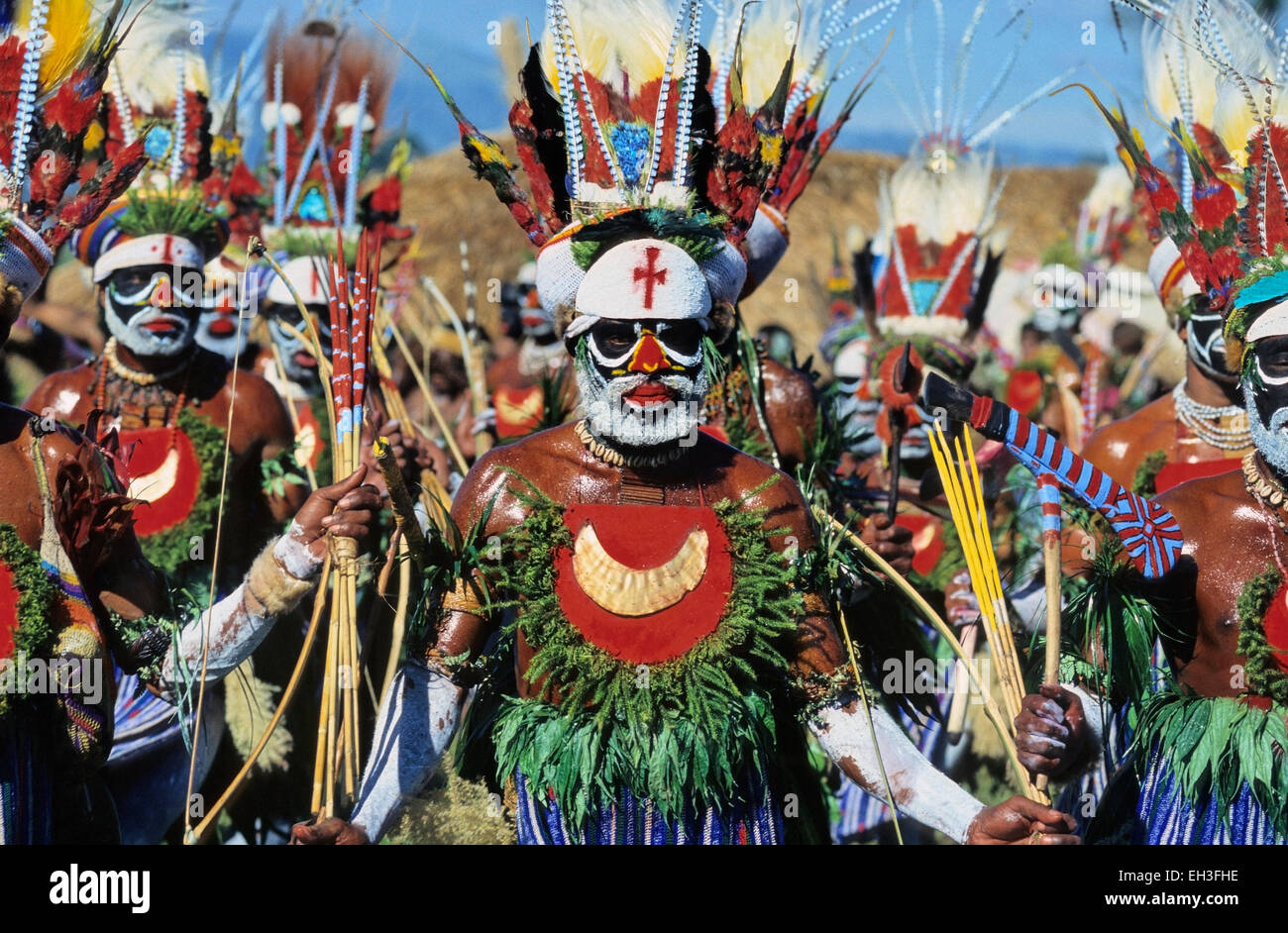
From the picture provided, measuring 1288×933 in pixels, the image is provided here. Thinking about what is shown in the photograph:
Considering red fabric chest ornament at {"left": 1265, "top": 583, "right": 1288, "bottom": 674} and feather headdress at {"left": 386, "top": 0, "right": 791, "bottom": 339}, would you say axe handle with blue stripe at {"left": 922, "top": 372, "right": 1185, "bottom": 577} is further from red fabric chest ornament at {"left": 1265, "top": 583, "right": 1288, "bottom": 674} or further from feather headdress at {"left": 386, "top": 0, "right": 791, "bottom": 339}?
feather headdress at {"left": 386, "top": 0, "right": 791, "bottom": 339}

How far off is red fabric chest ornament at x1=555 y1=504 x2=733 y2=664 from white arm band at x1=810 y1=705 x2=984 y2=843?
0.37 m

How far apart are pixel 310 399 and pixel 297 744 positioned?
1694 millimetres

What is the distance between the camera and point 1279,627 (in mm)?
4312

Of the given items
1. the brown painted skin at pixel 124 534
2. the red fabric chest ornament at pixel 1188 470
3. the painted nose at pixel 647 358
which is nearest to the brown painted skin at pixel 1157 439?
the red fabric chest ornament at pixel 1188 470

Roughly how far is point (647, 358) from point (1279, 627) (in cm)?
163

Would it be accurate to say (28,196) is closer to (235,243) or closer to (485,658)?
(485,658)

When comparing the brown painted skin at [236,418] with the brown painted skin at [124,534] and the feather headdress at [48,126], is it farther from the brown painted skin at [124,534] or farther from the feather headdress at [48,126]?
the brown painted skin at [124,534]

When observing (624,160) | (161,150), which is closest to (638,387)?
(624,160)

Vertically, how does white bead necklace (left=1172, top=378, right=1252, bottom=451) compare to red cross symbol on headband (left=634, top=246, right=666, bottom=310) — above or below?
below

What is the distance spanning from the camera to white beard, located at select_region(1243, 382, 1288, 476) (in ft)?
14.1

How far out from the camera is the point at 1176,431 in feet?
20.1

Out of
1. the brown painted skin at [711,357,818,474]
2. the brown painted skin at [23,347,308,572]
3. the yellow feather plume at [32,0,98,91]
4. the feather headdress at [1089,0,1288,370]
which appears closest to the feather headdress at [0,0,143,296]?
the yellow feather plume at [32,0,98,91]

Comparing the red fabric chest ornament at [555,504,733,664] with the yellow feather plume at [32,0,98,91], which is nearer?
the red fabric chest ornament at [555,504,733,664]
